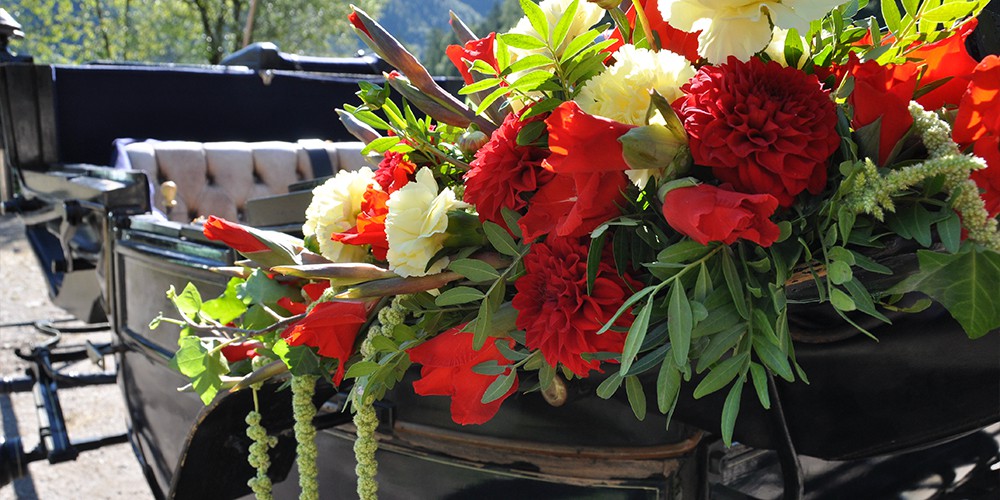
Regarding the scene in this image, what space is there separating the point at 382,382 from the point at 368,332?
71mm

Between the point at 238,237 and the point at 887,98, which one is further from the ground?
the point at 887,98

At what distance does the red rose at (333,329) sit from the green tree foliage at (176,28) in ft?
54.7

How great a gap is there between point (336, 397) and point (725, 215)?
0.96 metres

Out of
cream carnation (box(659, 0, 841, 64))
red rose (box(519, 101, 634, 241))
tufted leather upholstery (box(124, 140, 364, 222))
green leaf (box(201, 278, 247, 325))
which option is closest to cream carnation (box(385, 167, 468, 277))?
red rose (box(519, 101, 634, 241))

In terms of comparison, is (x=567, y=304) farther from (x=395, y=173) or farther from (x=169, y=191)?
(x=169, y=191)

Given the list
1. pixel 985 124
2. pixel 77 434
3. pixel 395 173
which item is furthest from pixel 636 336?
pixel 77 434

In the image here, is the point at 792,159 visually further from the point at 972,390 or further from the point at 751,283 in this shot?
the point at 972,390

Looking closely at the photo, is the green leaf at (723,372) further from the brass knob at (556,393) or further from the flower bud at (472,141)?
the flower bud at (472,141)

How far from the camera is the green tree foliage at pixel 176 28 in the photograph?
17109 mm

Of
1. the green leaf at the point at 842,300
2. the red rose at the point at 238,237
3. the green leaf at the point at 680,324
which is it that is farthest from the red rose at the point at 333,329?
the green leaf at the point at 842,300

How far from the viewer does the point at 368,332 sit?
1.14 metres

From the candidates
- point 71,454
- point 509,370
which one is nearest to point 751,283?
point 509,370

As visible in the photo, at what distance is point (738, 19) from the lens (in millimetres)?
791

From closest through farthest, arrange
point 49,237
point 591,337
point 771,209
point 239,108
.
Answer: point 771,209 < point 591,337 < point 49,237 < point 239,108
